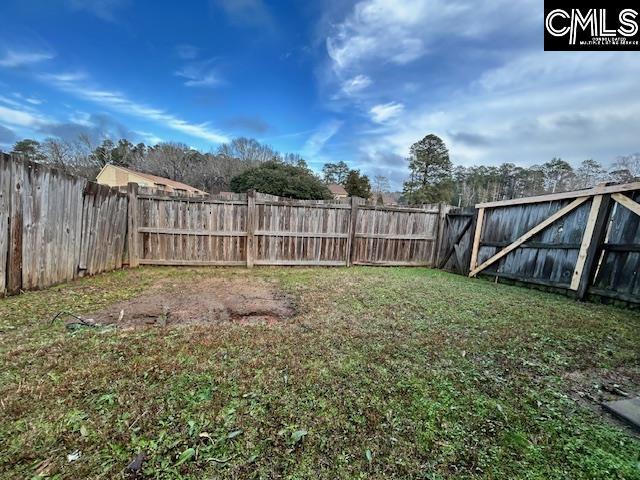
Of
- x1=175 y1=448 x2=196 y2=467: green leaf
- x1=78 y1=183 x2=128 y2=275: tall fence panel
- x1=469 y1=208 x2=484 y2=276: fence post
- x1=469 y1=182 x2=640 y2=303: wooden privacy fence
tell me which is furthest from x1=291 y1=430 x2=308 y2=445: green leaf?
x1=469 y1=208 x2=484 y2=276: fence post

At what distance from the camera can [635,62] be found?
411 cm

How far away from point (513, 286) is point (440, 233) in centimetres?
222

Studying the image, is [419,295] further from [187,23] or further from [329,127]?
[329,127]

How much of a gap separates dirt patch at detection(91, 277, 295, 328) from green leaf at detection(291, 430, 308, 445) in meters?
1.47

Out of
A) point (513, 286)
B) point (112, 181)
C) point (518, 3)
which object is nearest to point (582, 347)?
point (513, 286)

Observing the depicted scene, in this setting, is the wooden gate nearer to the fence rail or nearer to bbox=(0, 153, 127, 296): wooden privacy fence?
the fence rail

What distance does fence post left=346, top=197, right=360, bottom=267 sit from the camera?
20.6 feet

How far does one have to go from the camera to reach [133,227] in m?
5.19

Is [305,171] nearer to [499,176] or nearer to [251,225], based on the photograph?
[251,225]

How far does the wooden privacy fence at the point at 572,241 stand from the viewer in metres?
3.60

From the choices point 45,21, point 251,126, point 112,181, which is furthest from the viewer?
point 251,126

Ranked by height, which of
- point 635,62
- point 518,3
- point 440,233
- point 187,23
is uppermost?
point 187,23

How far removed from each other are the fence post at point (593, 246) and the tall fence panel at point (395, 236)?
3.06 m

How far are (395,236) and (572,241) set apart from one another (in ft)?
10.9
